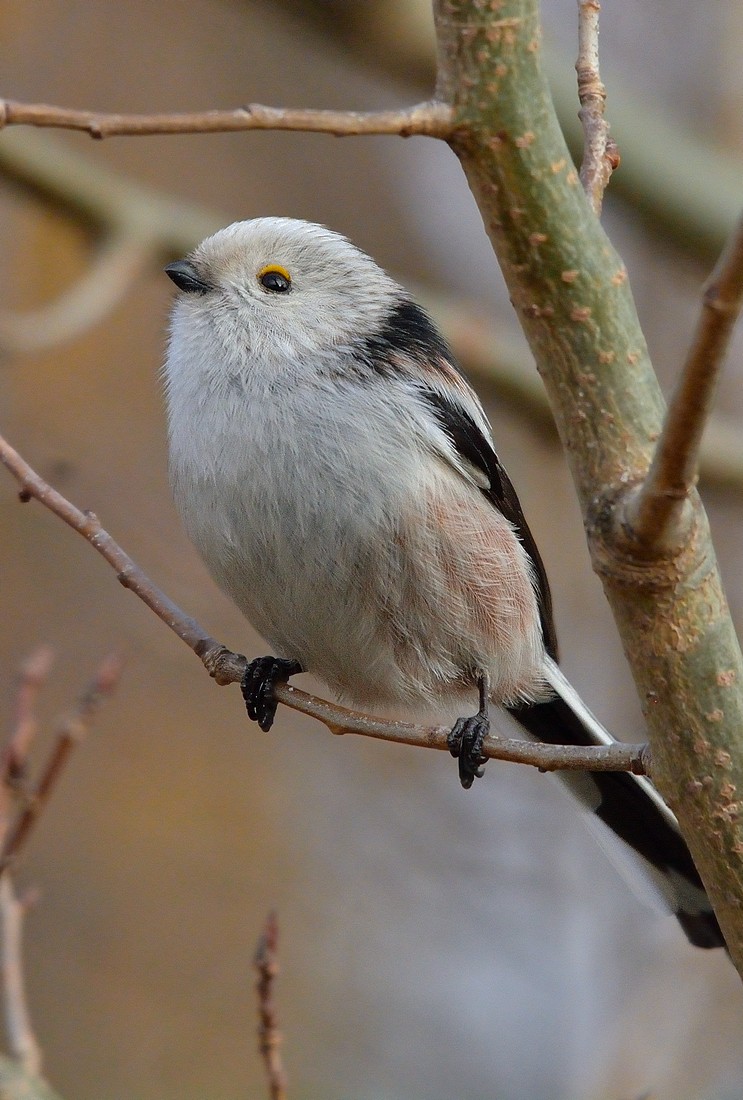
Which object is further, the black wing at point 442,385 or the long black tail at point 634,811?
the black wing at point 442,385

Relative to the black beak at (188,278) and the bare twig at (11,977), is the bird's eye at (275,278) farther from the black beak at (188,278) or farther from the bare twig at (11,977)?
the bare twig at (11,977)

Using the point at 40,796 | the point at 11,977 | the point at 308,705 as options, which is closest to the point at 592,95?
the point at 308,705

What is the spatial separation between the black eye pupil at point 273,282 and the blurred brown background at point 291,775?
1994 millimetres

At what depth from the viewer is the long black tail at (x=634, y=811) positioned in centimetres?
297

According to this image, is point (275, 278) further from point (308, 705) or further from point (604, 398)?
point (604, 398)

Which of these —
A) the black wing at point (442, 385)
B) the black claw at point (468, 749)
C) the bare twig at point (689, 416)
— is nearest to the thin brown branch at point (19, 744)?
the black claw at point (468, 749)

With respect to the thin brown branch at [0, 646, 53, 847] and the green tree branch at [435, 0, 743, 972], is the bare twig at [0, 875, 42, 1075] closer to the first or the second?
the thin brown branch at [0, 646, 53, 847]

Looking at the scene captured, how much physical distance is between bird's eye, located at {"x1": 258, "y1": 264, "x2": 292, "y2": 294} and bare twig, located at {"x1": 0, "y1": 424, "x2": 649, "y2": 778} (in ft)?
2.96

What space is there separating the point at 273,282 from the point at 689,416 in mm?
1763

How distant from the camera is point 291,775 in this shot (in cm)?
757

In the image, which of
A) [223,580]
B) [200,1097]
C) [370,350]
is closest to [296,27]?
[370,350]

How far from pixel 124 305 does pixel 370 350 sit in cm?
514

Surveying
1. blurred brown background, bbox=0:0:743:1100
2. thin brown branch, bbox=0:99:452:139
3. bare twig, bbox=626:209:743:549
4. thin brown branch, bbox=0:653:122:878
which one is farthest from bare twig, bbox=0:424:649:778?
blurred brown background, bbox=0:0:743:1100

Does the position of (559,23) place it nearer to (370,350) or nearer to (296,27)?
(296,27)
